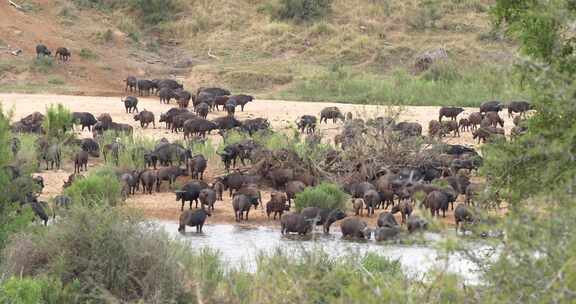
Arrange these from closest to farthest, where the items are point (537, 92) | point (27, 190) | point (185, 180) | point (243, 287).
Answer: point (537, 92)
point (243, 287)
point (27, 190)
point (185, 180)

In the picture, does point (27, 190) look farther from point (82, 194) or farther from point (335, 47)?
point (335, 47)

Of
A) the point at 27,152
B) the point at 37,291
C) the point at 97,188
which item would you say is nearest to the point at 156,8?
the point at 27,152

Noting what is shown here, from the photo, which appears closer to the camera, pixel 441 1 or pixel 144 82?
pixel 144 82

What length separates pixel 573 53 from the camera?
1144 centimetres

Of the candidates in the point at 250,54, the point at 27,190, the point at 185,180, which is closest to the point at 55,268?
the point at 27,190

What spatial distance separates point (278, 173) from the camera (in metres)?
21.5

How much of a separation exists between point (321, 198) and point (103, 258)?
788 centimetres

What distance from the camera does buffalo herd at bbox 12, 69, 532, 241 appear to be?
59.7 ft

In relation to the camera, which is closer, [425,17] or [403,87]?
[403,87]

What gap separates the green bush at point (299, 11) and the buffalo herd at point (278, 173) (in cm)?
1846

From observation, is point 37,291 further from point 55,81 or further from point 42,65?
point 42,65

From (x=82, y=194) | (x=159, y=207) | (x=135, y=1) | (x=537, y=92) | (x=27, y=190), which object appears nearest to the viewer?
(x=537, y=92)

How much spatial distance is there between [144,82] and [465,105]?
10.0m

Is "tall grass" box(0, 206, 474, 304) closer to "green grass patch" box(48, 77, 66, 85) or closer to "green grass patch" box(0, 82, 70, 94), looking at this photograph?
"green grass patch" box(0, 82, 70, 94)
